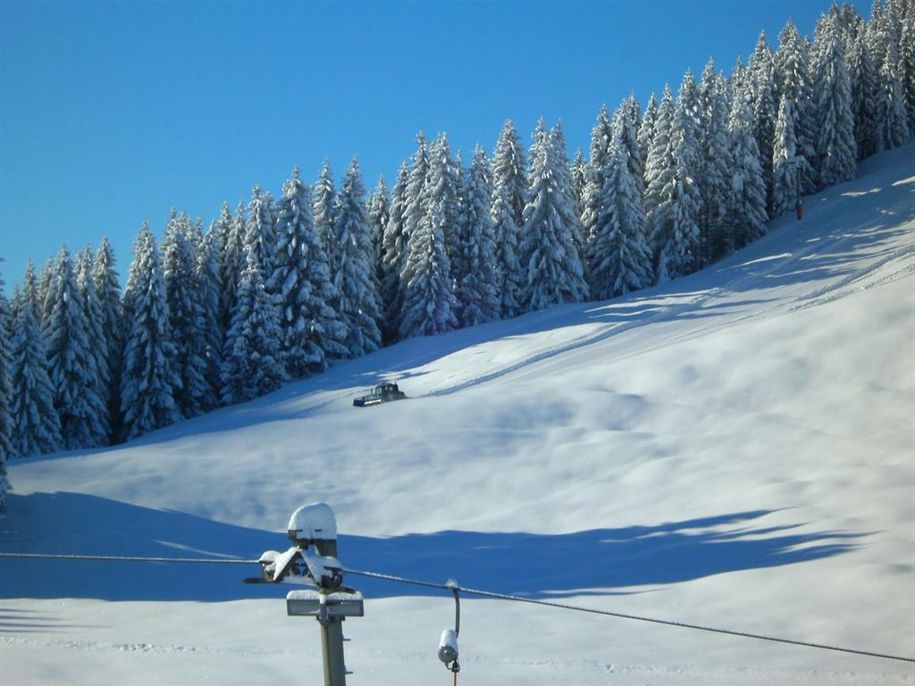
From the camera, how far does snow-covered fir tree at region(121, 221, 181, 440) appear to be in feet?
175

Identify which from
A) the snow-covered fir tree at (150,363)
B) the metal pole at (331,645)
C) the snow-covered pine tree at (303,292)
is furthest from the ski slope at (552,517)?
the snow-covered fir tree at (150,363)

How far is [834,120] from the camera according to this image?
229ft

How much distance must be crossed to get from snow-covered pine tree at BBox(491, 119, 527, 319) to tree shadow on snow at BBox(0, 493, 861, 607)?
36778 mm

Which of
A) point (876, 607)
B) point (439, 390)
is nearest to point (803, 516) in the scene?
point (876, 607)

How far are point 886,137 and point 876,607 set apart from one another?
238 ft

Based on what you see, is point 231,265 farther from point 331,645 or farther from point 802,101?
point 331,645

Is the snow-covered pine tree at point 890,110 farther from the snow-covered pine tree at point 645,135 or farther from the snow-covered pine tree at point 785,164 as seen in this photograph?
the snow-covered pine tree at point 645,135

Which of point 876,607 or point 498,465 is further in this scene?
point 498,465

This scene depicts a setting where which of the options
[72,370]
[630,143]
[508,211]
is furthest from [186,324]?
[630,143]

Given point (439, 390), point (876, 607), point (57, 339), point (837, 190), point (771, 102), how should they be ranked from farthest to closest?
point (771, 102), point (837, 190), point (57, 339), point (439, 390), point (876, 607)

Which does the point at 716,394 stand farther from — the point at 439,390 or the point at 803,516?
the point at 439,390

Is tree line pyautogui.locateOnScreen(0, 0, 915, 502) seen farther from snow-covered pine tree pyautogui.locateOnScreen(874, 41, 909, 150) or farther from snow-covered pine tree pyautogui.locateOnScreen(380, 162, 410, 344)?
snow-covered pine tree pyautogui.locateOnScreen(874, 41, 909, 150)

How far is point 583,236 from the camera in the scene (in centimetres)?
6316

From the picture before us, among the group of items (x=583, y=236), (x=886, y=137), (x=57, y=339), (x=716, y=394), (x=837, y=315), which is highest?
(x=886, y=137)
